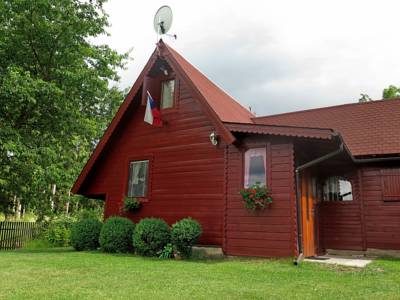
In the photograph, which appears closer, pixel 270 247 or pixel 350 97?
pixel 270 247

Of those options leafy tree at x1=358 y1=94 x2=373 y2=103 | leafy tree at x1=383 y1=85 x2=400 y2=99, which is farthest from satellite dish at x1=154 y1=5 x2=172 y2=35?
leafy tree at x1=358 y1=94 x2=373 y2=103

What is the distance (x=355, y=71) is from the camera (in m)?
16.9

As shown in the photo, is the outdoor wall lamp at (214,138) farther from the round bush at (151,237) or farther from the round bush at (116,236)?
the round bush at (116,236)

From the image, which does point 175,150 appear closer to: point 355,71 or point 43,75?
point 43,75

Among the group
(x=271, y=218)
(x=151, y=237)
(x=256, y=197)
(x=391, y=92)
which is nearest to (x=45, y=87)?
(x=151, y=237)

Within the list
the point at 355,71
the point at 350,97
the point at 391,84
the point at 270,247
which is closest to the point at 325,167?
the point at 270,247

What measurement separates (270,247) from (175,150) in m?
3.90

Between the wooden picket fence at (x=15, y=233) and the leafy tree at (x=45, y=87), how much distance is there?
81 cm

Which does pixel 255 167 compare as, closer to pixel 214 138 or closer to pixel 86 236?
pixel 214 138

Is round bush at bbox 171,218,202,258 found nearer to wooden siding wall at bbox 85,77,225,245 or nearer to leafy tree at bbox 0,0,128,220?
wooden siding wall at bbox 85,77,225,245

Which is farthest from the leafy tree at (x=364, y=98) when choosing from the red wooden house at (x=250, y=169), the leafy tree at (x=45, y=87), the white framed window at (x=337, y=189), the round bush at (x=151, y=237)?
the round bush at (x=151, y=237)

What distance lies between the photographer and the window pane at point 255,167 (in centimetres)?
838

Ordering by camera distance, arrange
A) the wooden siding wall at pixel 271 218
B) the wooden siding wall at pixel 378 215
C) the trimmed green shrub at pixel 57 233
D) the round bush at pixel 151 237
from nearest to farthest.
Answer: the wooden siding wall at pixel 271 218, the round bush at pixel 151 237, the wooden siding wall at pixel 378 215, the trimmed green shrub at pixel 57 233

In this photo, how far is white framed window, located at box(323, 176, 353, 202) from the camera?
970 centimetres
